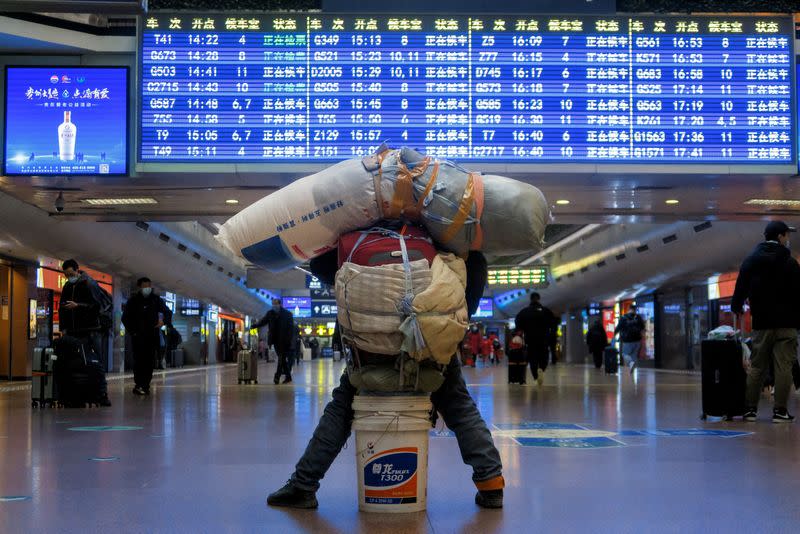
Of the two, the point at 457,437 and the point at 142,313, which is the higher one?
the point at 142,313

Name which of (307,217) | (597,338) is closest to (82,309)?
(307,217)

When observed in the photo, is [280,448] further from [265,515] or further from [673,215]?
[673,215]

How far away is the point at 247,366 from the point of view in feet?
60.4

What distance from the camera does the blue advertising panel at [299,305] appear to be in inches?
1891

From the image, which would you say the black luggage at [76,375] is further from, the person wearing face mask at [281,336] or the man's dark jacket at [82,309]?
the person wearing face mask at [281,336]

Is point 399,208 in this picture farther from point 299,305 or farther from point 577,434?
point 299,305

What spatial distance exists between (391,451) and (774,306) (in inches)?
215

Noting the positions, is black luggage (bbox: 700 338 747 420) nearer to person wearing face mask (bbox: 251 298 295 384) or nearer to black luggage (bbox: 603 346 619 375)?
person wearing face mask (bbox: 251 298 295 384)

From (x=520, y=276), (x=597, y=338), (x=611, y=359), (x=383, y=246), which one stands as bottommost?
(x=611, y=359)

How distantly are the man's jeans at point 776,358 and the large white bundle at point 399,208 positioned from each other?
504 cm

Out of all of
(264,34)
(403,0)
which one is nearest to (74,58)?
(264,34)

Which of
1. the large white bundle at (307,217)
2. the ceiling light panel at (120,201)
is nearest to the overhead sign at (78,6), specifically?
the large white bundle at (307,217)

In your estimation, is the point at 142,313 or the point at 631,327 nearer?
the point at 142,313

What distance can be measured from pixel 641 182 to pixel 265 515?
30.7 feet
